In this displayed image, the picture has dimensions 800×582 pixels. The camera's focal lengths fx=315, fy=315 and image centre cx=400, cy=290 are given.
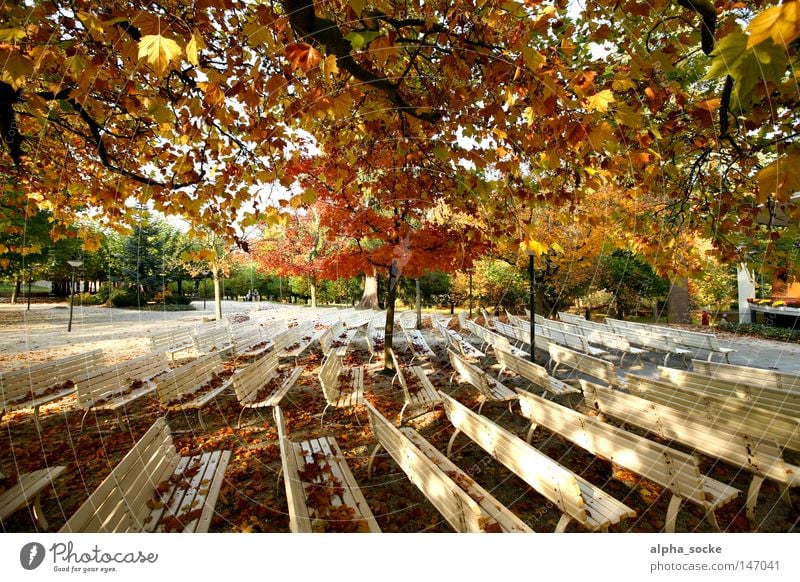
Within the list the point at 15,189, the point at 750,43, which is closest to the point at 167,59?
the point at 750,43

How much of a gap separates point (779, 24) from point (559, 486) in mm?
1994

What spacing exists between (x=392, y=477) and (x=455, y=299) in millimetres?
10161

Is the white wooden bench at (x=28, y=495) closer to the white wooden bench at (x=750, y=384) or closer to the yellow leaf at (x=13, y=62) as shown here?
the yellow leaf at (x=13, y=62)

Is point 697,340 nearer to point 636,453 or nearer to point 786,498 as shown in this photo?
point 786,498

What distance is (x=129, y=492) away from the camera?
5.49ft

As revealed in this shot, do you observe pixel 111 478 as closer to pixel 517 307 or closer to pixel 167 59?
pixel 167 59

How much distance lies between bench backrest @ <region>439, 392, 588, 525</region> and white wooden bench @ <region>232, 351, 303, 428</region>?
2219 mm

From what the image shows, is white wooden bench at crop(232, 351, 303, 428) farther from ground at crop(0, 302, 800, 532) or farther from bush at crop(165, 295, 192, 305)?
bush at crop(165, 295, 192, 305)

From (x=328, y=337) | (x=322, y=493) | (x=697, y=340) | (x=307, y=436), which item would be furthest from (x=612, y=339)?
(x=322, y=493)

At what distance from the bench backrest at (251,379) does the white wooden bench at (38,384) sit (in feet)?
6.48

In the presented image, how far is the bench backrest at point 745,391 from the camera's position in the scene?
2768 mm

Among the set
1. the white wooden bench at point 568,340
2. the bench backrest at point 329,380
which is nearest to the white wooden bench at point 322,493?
the bench backrest at point 329,380

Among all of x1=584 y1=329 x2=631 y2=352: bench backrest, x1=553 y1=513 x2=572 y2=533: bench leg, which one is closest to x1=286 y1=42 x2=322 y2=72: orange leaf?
x1=553 y1=513 x2=572 y2=533: bench leg
